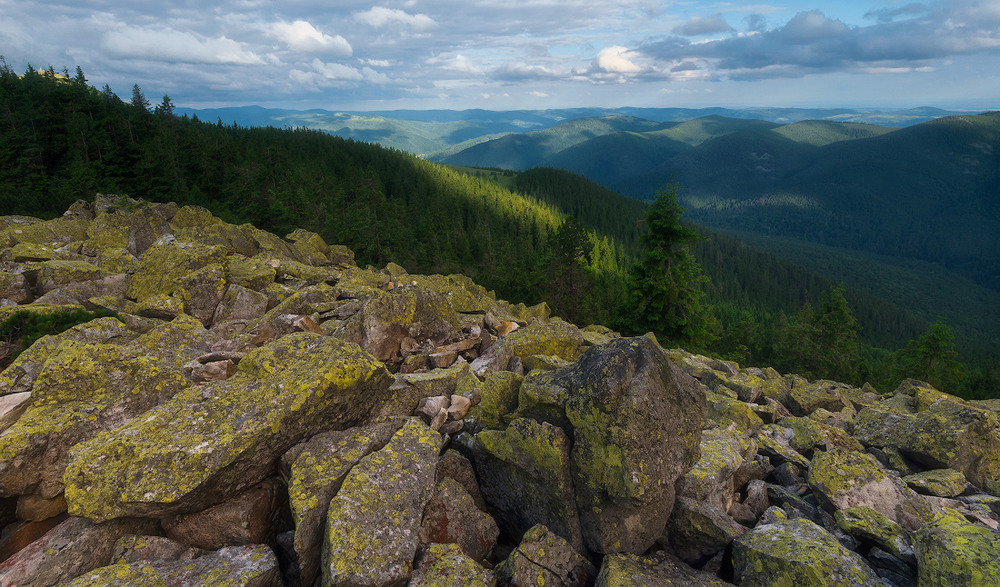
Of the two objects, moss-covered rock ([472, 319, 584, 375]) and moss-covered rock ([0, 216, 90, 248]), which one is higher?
moss-covered rock ([0, 216, 90, 248])

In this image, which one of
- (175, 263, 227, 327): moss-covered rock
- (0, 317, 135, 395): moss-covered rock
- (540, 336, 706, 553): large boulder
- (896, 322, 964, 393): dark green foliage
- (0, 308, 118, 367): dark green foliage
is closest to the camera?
(540, 336, 706, 553): large boulder

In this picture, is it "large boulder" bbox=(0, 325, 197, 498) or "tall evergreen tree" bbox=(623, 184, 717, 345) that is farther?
"tall evergreen tree" bbox=(623, 184, 717, 345)

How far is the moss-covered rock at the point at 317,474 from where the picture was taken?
7109 millimetres

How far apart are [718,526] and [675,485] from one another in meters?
1.08

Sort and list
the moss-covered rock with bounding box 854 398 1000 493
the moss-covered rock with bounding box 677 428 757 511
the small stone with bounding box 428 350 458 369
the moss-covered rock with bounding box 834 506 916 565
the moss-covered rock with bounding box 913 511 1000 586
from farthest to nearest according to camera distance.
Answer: the small stone with bounding box 428 350 458 369, the moss-covered rock with bounding box 854 398 1000 493, the moss-covered rock with bounding box 677 428 757 511, the moss-covered rock with bounding box 834 506 916 565, the moss-covered rock with bounding box 913 511 1000 586

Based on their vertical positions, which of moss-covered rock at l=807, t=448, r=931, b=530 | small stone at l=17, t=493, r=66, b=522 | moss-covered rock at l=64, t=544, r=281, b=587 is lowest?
moss-covered rock at l=807, t=448, r=931, b=530

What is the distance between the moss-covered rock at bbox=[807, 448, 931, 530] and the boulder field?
1.7 inches

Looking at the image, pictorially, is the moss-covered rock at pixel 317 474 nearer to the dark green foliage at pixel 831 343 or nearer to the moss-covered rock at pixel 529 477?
the moss-covered rock at pixel 529 477

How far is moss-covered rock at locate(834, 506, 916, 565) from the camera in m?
7.70

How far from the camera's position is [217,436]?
25.1ft

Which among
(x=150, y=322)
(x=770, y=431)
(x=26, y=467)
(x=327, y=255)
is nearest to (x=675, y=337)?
(x=770, y=431)

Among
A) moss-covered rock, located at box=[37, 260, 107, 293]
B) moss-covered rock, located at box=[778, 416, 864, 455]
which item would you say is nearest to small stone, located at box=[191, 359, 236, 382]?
moss-covered rock, located at box=[37, 260, 107, 293]

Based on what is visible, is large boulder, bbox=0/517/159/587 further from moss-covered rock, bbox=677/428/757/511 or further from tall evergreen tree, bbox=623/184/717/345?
tall evergreen tree, bbox=623/184/717/345

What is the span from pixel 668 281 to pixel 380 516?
33.0 m
